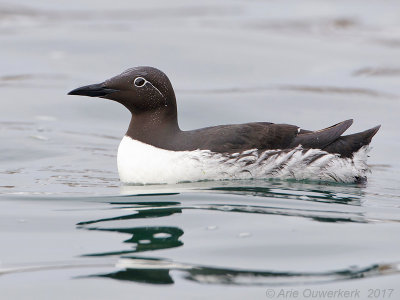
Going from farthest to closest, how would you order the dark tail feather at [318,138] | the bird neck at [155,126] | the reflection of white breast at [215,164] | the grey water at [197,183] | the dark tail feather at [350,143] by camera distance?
the dark tail feather at [350,143] → the dark tail feather at [318,138] → the bird neck at [155,126] → the reflection of white breast at [215,164] → the grey water at [197,183]

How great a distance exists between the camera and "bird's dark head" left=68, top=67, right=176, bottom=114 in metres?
9.68

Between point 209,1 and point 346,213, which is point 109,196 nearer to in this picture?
point 346,213

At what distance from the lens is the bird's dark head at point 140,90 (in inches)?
381

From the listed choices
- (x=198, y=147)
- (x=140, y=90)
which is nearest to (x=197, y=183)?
(x=198, y=147)

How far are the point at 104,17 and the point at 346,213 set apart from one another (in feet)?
47.9

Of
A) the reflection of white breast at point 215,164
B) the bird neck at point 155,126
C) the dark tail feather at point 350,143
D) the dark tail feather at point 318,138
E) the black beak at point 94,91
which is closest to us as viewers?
the reflection of white breast at point 215,164

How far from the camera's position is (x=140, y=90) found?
9.72m

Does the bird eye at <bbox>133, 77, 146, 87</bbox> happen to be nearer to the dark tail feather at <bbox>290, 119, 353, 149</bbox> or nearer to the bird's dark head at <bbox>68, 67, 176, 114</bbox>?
the bird's dark head at <bbox>68, 67, 176, 114</bbox>

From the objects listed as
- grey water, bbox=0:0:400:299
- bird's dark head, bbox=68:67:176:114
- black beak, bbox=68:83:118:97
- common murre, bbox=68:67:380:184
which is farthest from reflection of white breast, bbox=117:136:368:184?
black beak, bbox=68:83:118:97

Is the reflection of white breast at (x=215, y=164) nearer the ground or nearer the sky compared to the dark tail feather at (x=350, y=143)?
nearer the ground

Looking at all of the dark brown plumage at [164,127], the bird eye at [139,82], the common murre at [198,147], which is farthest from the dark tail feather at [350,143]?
the bird eye at [139,82]

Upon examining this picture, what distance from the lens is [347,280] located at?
6613 millimetres

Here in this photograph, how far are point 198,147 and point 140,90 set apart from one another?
92 centimetres

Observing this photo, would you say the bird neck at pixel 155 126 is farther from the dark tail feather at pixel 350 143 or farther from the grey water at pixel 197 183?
the dark tail feather at pixel 350 143
